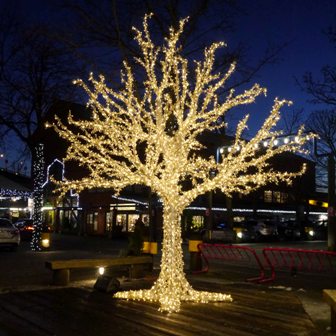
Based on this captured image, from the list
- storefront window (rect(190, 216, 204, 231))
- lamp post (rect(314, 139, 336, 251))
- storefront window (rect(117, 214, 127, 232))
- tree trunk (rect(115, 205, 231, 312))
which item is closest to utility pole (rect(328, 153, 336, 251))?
lamp post (rect(314, 139, 336, 251))

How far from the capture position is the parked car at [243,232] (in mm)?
39809

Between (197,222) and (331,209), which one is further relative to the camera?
(197,222)

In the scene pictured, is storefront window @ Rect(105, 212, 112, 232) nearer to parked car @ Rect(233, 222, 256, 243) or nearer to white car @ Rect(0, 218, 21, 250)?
parked car @ Rect(233, 222, 256, 243)

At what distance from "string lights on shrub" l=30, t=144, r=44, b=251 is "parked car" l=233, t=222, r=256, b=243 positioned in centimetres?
1724

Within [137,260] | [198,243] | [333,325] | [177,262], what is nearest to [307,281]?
[198,243]

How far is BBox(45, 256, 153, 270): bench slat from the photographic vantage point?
13.4 metres

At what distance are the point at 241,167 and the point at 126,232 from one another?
3322cm

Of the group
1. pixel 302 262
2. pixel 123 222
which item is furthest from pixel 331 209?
pixel 123 222

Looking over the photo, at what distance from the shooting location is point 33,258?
22.1 meters

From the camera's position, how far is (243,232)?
133 feet

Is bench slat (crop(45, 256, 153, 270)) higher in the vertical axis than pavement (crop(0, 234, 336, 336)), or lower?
higher

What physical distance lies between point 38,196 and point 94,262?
13555 mm

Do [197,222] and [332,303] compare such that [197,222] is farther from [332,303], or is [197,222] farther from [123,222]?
[332,303]

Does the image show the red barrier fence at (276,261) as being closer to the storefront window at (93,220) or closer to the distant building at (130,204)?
the distant building at (130,204)
